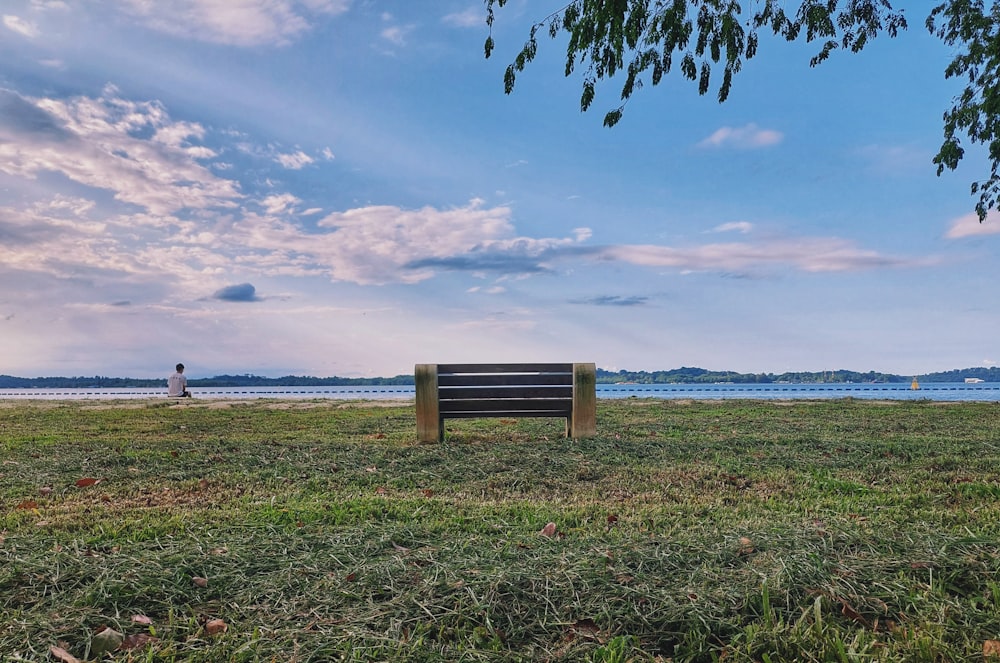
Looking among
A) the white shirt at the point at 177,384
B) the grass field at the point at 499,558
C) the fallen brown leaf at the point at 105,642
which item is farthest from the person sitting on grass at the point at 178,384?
the fallen brown leaf at the point at 105,642

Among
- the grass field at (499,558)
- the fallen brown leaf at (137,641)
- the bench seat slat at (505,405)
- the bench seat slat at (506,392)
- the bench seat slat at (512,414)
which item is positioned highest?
the bench seat slat at (506,392)

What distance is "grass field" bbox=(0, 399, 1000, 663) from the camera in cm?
249

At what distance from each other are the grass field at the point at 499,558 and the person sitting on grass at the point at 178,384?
1462 cm

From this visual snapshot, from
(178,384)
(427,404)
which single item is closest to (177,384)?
(178,384)

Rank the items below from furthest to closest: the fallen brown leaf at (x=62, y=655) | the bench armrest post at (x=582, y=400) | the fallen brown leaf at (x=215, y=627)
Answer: the bench armrest post at (x=582, y=400)
the fallen brown leaf at (x=215, y=627)
the fallen brown leaf at (x=62, y=655)

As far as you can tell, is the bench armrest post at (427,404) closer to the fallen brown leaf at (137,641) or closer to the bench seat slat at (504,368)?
the bench seat slat at (504,368)

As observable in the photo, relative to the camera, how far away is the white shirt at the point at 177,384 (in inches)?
807

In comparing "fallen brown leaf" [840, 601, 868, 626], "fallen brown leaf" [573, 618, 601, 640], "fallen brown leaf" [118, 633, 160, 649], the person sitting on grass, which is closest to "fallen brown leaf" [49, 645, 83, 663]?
"fallen brown leaf" [118, 633, 160, 649]

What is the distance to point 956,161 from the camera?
12805 millimetres

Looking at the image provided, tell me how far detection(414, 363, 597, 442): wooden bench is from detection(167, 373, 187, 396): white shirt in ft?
51.5

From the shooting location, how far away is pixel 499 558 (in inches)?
Result: 129

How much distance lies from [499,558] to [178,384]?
20.3 metres

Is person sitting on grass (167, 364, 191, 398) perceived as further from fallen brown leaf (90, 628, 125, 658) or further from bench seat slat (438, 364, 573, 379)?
fallen brown leaf (90, 628, 125, 658)

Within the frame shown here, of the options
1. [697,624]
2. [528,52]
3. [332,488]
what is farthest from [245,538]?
[528,52]
